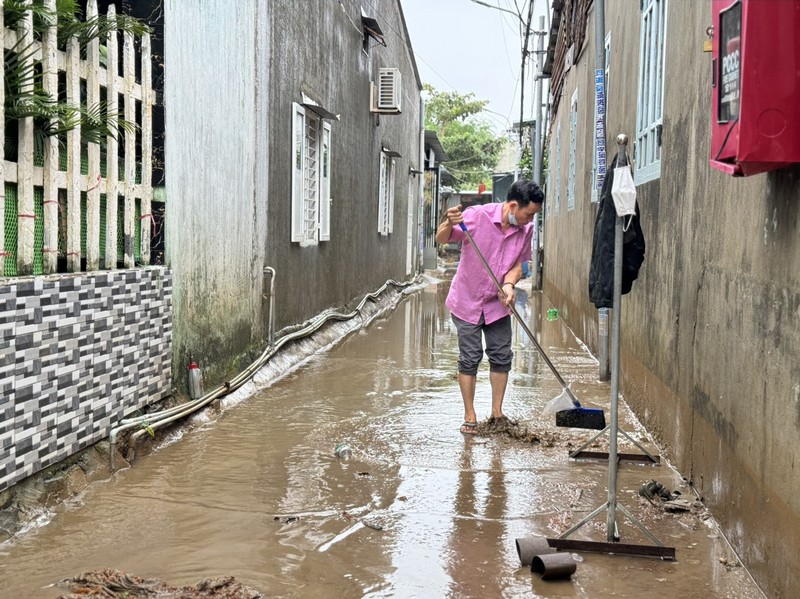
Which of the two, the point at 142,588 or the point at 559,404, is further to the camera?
the point at 559,404

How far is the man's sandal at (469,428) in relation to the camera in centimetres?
572

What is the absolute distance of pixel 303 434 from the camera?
5.62 m

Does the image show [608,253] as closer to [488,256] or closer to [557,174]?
[488,256]

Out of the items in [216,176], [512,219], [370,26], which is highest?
[370,26]

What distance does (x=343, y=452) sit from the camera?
5.09m

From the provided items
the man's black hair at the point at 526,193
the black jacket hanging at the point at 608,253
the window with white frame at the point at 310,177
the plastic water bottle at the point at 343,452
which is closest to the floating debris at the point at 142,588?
the plastic water bottle at the point at 343,452

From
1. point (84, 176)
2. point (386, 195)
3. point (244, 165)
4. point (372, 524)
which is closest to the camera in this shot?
point (372, 524)

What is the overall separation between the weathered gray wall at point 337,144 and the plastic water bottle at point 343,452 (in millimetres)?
3166

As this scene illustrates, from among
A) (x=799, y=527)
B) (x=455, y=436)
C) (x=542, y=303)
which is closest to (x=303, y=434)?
(x=455, y=436)

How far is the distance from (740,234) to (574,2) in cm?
1073

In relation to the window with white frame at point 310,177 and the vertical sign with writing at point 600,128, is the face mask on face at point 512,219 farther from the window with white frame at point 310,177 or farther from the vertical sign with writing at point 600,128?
the window with white frame at point 310,177

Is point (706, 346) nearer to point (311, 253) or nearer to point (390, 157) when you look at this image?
point (311, 253)

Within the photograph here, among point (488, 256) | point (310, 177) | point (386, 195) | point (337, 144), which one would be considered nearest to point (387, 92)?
point (386, 195)

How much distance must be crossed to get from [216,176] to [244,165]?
0.72m
